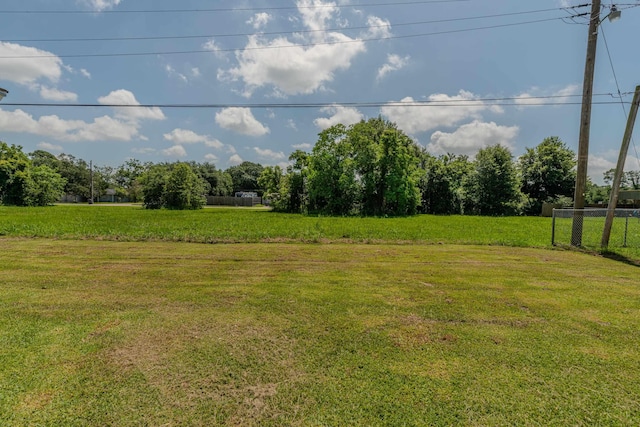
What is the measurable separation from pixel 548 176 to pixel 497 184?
7735mm

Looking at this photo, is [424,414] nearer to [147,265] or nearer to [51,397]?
[51,397]

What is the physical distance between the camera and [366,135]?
1103 inches

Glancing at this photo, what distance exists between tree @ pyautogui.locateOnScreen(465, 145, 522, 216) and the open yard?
27629 mm

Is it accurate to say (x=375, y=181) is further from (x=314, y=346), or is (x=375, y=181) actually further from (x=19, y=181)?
(x=19, y=181)

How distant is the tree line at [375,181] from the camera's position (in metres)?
26.9

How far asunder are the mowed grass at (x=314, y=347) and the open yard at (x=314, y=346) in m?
0.02

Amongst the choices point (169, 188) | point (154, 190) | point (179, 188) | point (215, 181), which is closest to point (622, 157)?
point (179, 188)

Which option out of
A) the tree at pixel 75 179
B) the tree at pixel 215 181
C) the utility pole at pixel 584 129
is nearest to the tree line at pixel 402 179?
the utility pole at pixel 584 129

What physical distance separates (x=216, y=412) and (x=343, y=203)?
997 inches

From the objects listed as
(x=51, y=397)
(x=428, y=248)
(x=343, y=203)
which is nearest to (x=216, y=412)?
(x=51, y=397)

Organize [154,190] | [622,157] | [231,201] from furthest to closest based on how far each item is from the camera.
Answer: [231,201] → [154,190] → [622,157]

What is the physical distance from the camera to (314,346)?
119 inches

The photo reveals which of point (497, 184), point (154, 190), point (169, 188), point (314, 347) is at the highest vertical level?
point (497, 184)

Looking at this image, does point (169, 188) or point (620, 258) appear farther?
point (169, 188)
